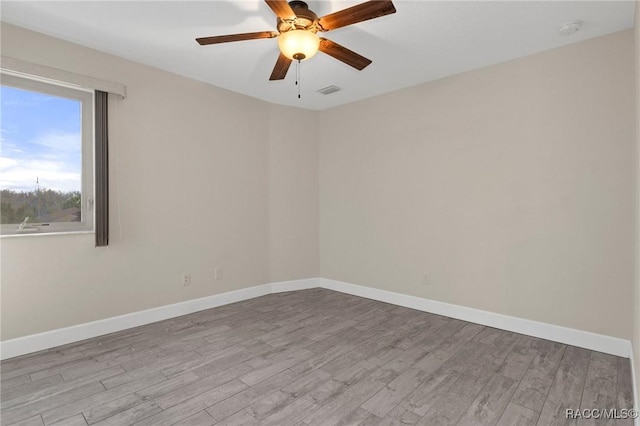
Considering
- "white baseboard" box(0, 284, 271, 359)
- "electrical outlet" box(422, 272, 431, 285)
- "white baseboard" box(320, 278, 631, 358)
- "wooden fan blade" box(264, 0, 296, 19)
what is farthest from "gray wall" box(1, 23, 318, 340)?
"wooden fan blade" box(264, 0, 296, 19)

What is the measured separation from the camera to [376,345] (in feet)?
9.26

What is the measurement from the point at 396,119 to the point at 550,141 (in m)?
1.66

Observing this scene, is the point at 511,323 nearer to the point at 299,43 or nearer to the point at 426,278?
the point at 426,278

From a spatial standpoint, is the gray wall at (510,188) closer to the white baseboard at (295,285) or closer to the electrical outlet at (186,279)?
the white baseboard at (295,285)

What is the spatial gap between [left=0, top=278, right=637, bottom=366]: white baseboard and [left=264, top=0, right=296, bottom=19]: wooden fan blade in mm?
3021

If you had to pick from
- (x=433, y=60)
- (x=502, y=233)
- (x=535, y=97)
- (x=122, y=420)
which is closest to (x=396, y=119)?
(x=433, y=60)

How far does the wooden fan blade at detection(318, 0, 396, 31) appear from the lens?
1.84 meters

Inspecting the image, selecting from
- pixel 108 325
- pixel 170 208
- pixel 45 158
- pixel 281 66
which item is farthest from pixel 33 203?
pixel 281 66

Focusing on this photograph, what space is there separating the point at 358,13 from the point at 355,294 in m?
3.40

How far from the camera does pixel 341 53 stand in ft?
7.92

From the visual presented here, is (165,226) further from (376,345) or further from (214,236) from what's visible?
(376,345)

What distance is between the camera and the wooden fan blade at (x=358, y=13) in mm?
1840

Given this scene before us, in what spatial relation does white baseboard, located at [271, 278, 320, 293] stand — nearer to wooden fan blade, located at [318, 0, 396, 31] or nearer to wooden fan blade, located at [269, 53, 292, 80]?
wooden fan blade, located at [269, 53, 292, 80]

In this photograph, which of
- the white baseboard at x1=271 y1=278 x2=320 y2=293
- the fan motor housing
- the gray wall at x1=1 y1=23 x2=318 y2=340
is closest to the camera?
the fan motor housing
